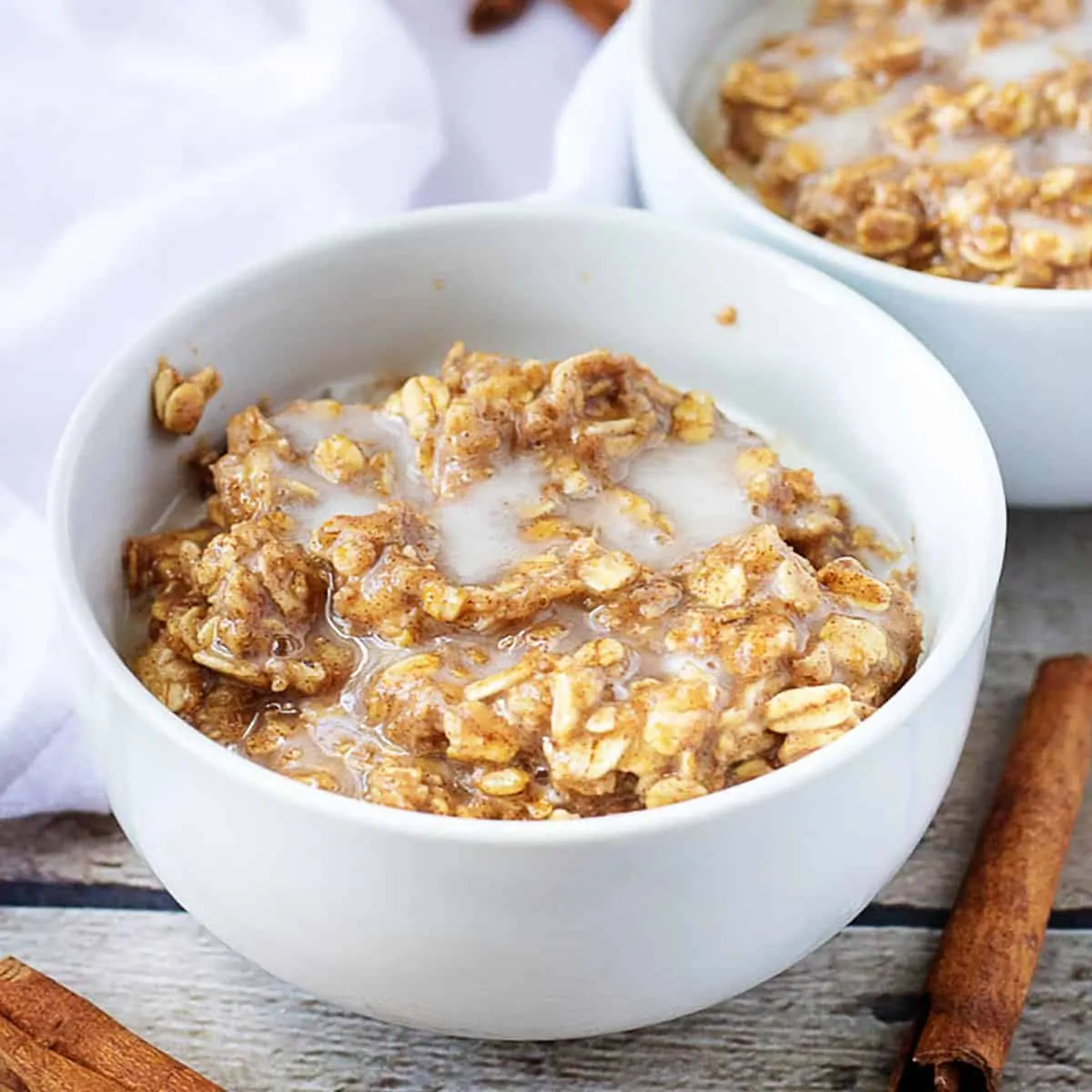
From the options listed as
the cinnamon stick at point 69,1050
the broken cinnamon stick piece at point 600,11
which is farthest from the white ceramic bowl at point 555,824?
the broken cinnamon stick piece at point 600,11

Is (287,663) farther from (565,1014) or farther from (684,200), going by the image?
(684,200)

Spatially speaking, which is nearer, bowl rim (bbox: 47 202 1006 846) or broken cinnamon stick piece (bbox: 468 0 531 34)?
bowl rim (bbox: 47 202 1006 846)

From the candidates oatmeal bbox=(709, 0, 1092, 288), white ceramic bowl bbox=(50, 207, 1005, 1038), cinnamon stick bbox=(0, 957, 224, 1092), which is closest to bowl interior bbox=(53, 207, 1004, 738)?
white ceramic bowl bbox=(50, 207, 1005, 1038)

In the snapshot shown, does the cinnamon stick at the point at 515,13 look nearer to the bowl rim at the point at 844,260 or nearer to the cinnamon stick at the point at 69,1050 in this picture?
the bowl rim at the point at 844,260

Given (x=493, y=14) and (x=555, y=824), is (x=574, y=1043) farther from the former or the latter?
(x=493, y=14)

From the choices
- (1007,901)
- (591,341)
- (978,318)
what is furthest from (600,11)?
(1007,901)

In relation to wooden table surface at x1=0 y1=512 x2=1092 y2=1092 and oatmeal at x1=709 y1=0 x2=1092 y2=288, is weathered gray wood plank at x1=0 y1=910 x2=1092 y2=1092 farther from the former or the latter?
oatmeal at x1=709 y1=0 x2=1092 y2=288

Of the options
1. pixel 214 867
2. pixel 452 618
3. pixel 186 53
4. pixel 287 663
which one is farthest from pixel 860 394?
pixel 186 53
